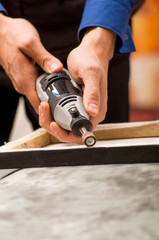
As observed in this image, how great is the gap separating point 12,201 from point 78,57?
0.41 metres

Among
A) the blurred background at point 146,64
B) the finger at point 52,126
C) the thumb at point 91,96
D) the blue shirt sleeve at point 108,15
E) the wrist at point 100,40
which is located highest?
the blue shirt sleeve at point 108,15

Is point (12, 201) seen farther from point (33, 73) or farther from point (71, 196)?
point (33, 73)

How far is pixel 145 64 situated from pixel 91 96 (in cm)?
180

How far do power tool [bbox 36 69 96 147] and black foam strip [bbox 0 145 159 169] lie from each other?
0.12 ft

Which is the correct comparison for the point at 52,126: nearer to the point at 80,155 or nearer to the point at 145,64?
the point at 80,155

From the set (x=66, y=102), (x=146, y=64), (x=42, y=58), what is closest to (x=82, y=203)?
(x=66, y=102)

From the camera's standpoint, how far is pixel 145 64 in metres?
2.26

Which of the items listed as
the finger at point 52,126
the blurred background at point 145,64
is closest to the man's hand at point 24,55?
the finger at point 52,126

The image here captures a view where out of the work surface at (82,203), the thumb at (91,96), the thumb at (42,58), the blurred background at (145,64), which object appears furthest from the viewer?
the blurred background at (145,64)

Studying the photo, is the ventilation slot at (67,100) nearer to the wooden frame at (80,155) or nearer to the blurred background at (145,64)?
the wooden frame at (80,155)

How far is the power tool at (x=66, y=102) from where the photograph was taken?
1.76ft

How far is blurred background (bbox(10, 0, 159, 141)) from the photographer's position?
2182 millimetres

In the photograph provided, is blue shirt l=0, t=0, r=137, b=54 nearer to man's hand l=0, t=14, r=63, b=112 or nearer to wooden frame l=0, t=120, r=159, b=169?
man's hand l=0, t=14, r=63, b=112

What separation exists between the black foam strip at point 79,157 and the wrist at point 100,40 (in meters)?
0.32
